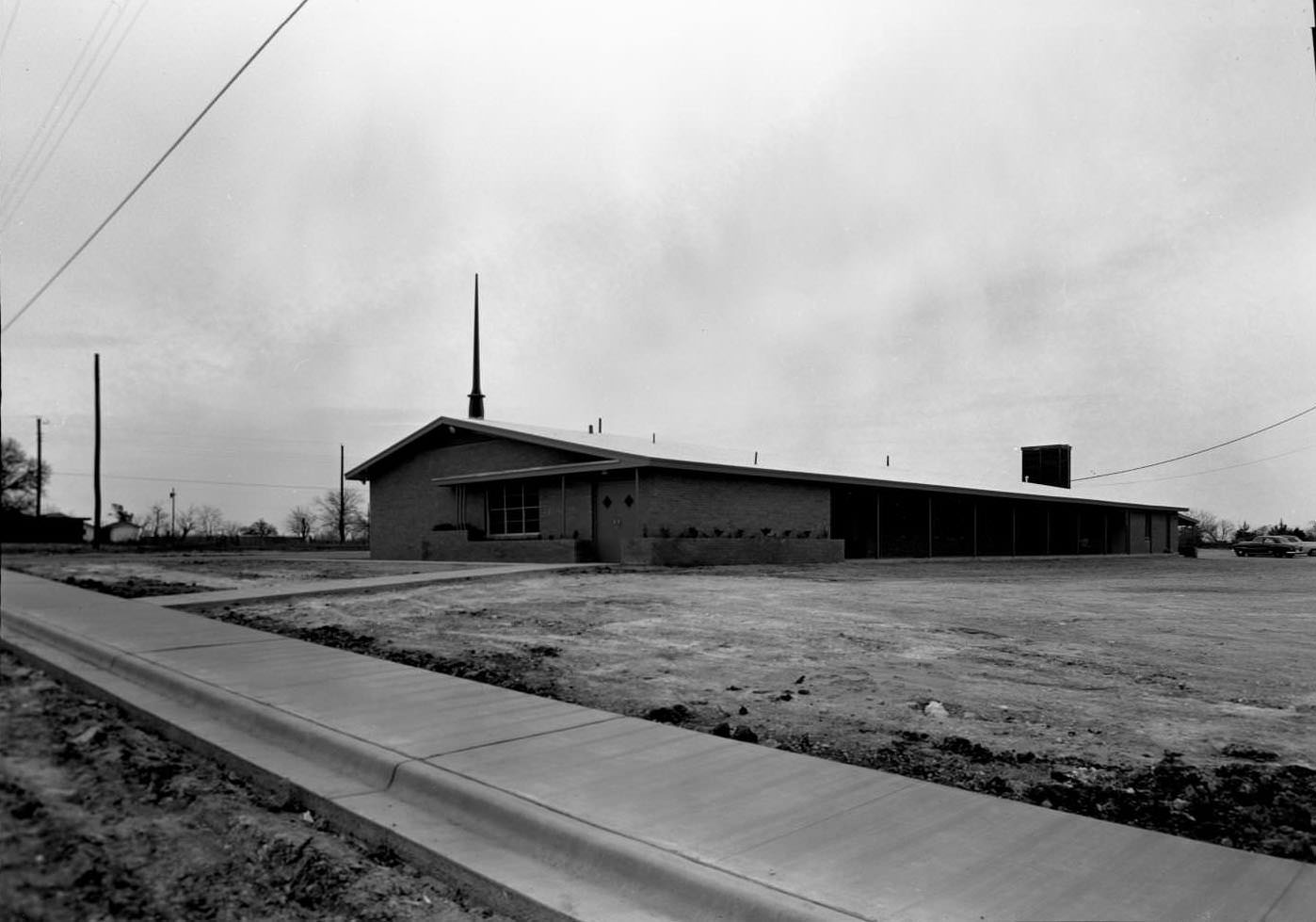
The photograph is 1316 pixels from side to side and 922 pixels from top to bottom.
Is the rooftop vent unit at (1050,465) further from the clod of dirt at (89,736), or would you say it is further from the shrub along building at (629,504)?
the clod of dirt at (89,736)

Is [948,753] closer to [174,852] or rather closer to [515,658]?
[174,852]

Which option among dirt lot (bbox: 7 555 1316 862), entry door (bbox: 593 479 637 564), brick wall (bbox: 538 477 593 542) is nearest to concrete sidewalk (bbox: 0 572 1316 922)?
dirt lot (bbox: 7 555 1316 862)

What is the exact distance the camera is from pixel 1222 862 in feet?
12.6

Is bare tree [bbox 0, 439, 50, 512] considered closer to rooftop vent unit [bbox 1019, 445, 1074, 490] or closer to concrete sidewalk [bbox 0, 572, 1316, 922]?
concrete sidewalk [bbox 0, 572, 1316, 922]

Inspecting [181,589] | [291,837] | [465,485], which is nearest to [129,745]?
[291,837]

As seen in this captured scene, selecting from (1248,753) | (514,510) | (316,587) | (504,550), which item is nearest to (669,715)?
(1248,753)

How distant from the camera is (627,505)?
2586 cm

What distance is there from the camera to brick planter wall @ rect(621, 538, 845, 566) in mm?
25078

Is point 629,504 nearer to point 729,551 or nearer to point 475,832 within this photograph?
point 729,551

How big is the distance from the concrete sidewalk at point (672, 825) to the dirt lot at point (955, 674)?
0.56 m

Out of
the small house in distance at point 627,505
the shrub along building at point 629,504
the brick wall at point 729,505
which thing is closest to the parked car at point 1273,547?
the shrub along building at point 629,504

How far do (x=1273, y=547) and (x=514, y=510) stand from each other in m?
54.5

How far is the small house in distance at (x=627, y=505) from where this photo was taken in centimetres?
2602

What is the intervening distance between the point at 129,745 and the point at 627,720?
3.12 meters
